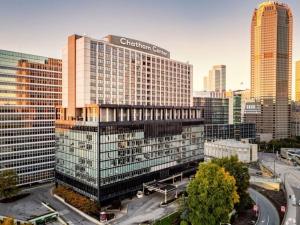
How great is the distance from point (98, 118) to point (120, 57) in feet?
87.1

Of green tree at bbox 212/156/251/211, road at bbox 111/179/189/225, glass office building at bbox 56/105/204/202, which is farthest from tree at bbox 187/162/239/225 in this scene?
glass office building at bbox 56/105/204/202

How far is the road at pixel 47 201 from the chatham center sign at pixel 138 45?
194 feet

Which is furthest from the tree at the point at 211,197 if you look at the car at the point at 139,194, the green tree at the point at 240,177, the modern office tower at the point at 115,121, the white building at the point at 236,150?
A: the white building at the point at 236,150

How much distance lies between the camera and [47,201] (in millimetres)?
89625

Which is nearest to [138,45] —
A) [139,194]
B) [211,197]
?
[139,194]

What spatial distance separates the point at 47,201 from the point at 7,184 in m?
14.4

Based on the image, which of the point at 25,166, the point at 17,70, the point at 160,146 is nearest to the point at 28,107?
the point at 17,70

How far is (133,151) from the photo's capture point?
91.7 m

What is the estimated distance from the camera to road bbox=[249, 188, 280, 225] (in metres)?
73.9

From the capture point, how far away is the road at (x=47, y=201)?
7575 centimetres

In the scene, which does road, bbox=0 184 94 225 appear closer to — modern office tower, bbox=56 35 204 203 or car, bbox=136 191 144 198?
modern office tower, bbox=56 35 204 203

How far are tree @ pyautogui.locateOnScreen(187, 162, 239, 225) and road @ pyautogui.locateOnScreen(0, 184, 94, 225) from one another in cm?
3012

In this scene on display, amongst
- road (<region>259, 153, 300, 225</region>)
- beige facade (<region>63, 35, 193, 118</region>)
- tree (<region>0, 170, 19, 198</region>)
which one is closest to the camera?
road (<region>259, 153, 300, 225</region>)

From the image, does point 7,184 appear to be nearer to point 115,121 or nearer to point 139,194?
Result: point 115,121
